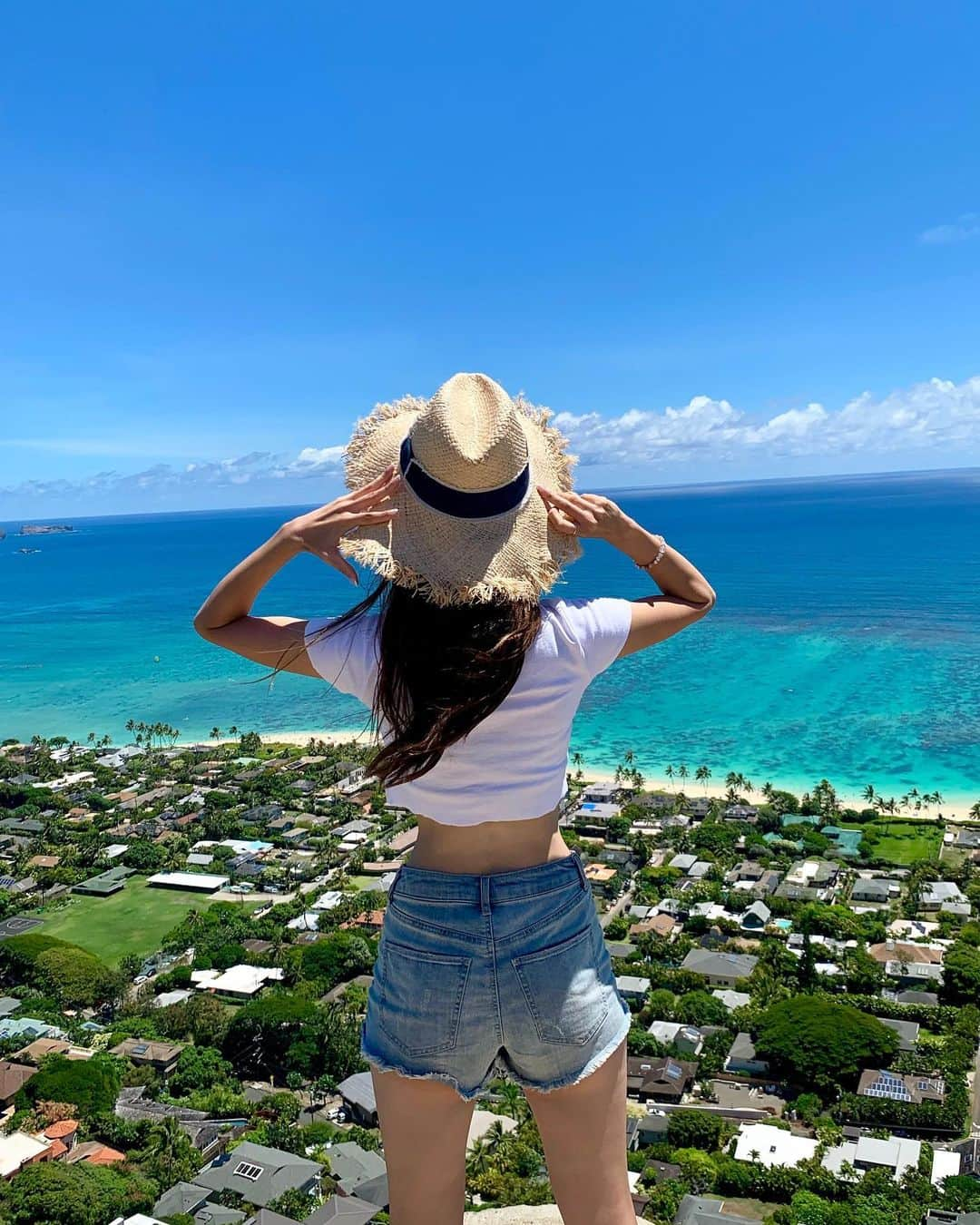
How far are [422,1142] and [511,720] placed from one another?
75 centimetres

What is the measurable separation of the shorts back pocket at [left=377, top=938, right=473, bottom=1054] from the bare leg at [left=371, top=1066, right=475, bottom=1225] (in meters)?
0.07

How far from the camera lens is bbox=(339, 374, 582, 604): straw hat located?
1554mm

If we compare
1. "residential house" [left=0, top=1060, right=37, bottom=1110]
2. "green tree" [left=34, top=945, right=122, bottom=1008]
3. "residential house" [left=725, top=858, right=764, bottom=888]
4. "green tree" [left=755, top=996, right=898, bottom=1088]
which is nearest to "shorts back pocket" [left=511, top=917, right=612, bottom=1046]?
"green tree" [left=755, top=996, right=898, bottom=1088]

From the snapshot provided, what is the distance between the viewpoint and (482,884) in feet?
5.34

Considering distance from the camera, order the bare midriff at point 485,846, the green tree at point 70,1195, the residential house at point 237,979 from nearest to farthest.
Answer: the bare midriff at point 485,846 → the green tree at point 70,1195 → the residential house at point 237,979

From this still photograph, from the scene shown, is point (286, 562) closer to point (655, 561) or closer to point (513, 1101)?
point (655, 561)

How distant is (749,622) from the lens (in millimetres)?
54031

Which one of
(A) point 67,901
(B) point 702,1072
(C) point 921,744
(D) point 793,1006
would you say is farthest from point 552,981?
(C) point 921,744

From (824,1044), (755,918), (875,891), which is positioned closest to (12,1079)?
(824,1044)

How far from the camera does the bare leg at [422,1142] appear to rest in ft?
5.49

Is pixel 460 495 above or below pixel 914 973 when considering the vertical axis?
above

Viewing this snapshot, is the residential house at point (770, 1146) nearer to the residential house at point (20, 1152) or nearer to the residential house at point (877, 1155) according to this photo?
the residential house at point (877, 1155)

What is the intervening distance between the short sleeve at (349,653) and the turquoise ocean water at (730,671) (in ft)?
24.9

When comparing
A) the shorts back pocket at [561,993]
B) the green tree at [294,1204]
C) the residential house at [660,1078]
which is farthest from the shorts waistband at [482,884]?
the residential house at [660,1078]
